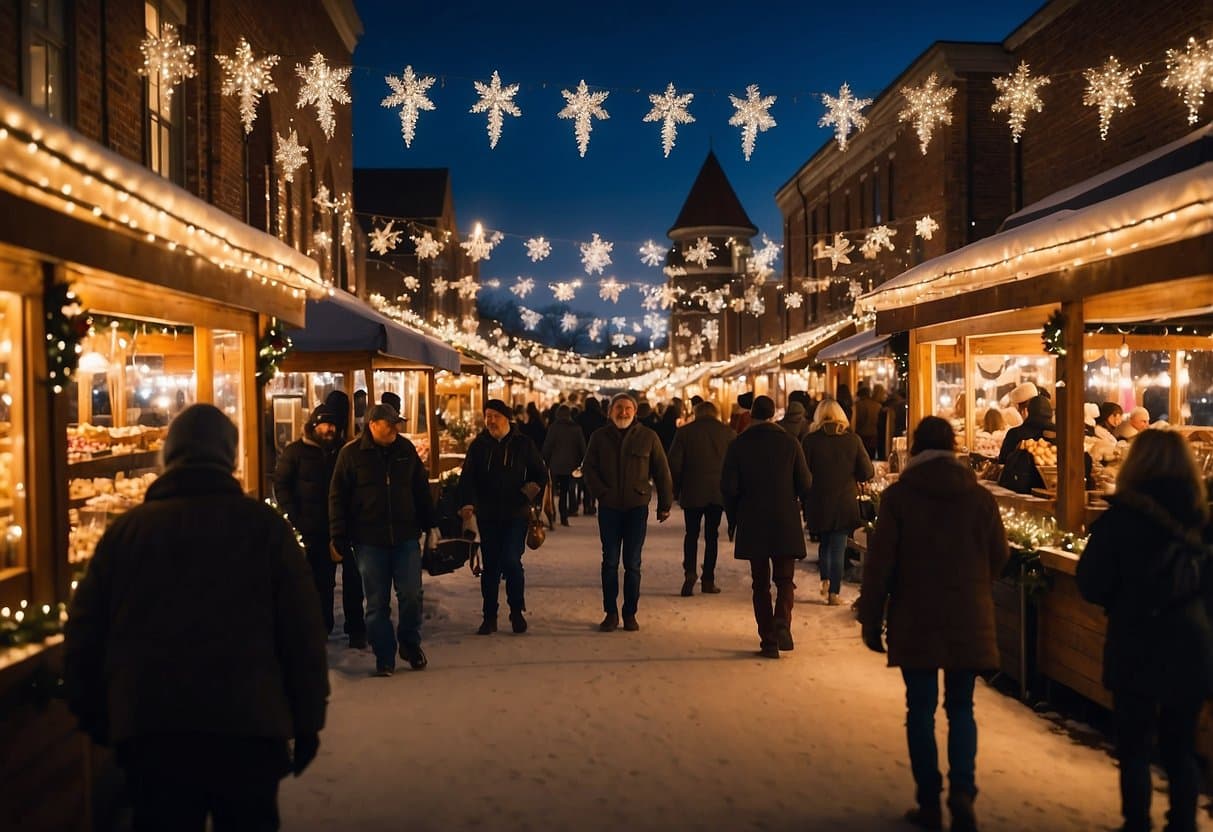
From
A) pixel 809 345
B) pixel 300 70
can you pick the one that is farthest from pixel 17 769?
pixel 809 345

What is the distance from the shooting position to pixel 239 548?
3387mm

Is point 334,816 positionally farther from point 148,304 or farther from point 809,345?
point 809,345

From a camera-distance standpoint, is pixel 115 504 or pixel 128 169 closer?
pixel 128 169

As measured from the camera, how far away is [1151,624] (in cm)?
444

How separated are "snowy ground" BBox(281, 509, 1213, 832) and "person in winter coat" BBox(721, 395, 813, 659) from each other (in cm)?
33

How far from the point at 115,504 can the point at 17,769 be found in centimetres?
277

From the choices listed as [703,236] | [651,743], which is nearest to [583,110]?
[651,743]

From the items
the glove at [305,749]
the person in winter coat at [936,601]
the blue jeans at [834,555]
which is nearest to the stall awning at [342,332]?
the blue jeans at [834,555]

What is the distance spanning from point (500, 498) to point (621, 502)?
3.44 feet

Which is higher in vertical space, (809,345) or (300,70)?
(300,70)

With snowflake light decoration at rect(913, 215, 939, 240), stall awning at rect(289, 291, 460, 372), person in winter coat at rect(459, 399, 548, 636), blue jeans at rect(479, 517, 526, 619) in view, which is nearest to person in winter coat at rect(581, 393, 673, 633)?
person in winter coat at rect(459, 399, 548, 636)

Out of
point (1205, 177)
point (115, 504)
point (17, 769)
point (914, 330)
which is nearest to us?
point (17, 769)

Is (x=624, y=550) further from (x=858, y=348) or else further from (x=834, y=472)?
(x=858, y=348)

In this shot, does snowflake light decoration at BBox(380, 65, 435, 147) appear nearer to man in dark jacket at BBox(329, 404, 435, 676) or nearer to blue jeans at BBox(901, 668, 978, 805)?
man in dark jacket at BBox(329, 404, 435, 676)
